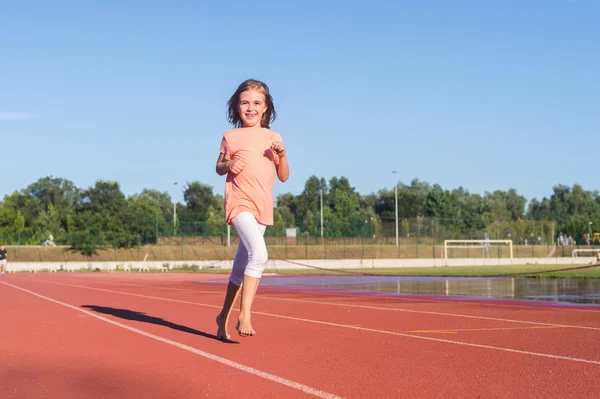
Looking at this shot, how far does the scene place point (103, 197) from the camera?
82.7 metres

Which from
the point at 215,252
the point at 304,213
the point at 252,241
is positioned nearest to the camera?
the point at 252,241

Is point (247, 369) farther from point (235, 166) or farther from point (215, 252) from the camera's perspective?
Result: point (215, 252)

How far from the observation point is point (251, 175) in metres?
6.32

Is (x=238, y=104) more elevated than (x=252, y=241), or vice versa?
(x=238, y=104)

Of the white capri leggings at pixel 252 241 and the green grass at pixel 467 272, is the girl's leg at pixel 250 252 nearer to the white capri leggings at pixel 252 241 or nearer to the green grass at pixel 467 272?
the white capri leggings at pixel 252 241

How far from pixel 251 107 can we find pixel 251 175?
2.31 feet

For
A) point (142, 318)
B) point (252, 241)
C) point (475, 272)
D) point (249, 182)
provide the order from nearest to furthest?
point (252, 241) → point (249, 182) → point (142, 318) → point (475, 272)

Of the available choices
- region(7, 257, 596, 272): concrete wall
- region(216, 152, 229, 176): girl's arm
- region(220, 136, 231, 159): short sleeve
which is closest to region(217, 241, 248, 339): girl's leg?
region(216, 152, 229, 176): girl's arm

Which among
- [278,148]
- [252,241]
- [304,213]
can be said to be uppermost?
[304,213]

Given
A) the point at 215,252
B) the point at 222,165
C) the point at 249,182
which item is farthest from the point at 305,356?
the point at 215,252

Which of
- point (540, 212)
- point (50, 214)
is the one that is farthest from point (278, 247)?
point (540, 212)

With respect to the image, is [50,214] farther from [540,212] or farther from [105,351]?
[540,212]

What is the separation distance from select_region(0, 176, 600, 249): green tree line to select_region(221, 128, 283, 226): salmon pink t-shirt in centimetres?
5616

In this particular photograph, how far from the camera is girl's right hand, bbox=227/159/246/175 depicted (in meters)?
6.21
